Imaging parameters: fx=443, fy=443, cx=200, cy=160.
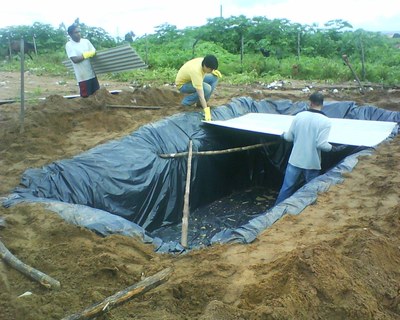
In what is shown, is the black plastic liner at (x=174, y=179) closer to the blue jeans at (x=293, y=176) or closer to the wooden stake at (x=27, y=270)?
the blue jeans at (x=293, y=176)

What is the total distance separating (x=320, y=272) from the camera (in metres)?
2.63

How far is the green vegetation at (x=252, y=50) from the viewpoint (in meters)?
11.6

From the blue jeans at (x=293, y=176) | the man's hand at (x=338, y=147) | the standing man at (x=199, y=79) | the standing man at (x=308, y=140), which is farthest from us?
the standing man at (x=199, y=79)

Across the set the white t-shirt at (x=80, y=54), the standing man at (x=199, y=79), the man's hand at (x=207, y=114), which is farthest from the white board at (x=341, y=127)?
the white t-shirt at (x=80, y=54)

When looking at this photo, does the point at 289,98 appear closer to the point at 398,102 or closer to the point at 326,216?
the point at 398,102

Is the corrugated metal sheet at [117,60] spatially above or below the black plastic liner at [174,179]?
above

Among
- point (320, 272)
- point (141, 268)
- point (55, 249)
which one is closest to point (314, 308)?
point (320, 272)

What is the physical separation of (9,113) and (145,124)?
2.46 meters

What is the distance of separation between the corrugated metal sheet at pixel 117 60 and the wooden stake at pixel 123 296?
4.52 meters

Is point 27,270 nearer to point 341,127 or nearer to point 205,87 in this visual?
point 205,87

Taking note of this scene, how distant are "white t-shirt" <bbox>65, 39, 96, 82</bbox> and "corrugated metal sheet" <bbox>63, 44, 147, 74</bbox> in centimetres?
10

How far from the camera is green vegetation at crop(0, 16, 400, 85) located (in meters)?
11.6

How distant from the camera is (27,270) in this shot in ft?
9.07

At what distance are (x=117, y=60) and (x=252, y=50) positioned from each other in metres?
9.47
